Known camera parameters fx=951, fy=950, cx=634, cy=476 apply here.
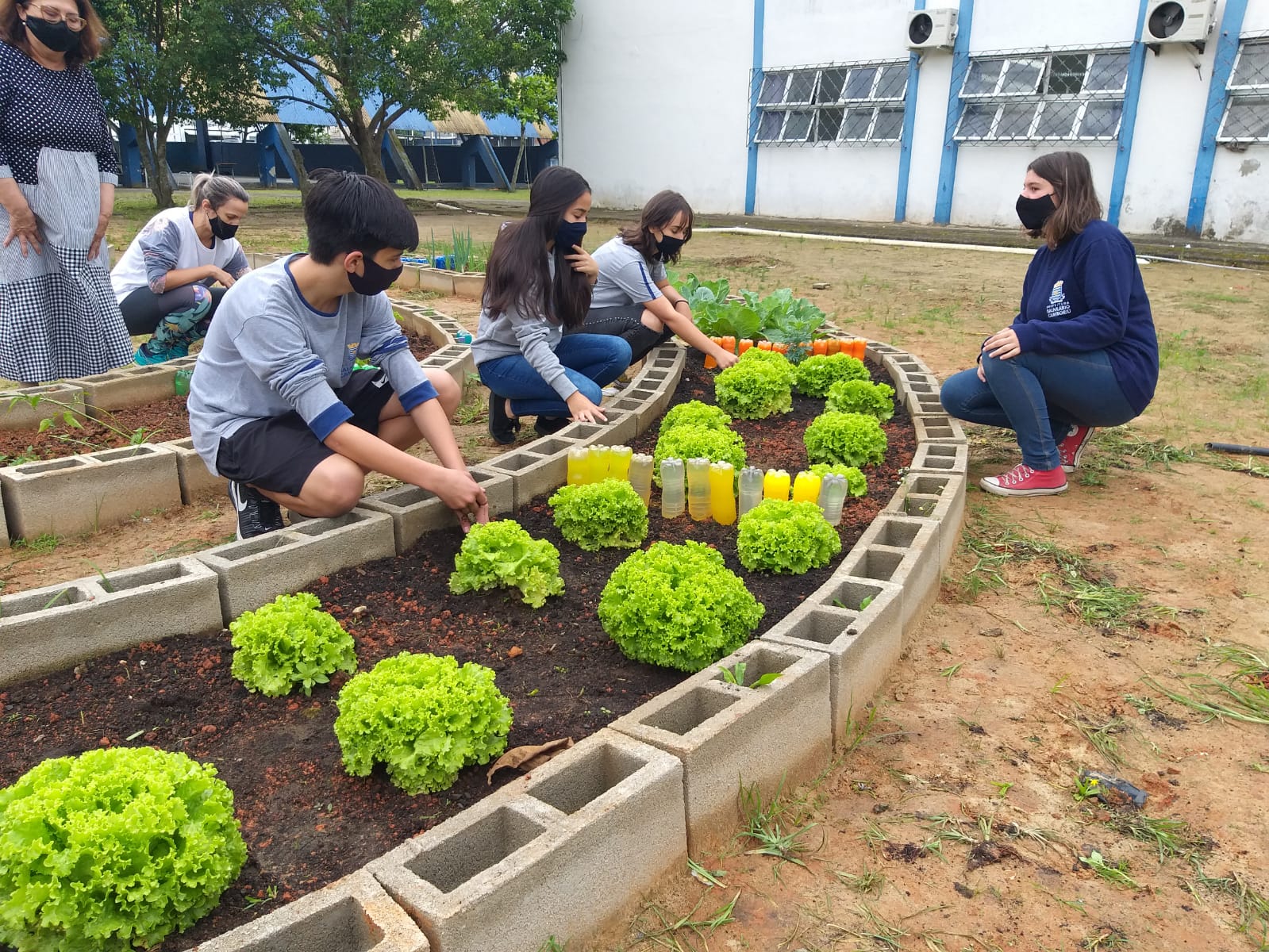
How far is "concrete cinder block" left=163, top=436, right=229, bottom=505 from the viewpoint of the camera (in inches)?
174

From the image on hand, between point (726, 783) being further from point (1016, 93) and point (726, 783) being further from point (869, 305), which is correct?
point (1016, 93)

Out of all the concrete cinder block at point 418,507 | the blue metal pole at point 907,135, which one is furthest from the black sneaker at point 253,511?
the blue metal pole at point 907,135

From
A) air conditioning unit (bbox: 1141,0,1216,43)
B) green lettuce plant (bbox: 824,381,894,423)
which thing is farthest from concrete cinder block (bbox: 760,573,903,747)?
air conditioning unit (bbox: 1141,0,1216,43)

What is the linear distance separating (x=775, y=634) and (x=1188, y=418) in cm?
416

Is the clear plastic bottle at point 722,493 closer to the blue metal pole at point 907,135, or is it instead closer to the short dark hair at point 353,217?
the short dark hair at point 353,217

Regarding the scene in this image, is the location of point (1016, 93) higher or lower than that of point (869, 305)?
higher

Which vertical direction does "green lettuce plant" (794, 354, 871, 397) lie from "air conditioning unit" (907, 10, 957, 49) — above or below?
below

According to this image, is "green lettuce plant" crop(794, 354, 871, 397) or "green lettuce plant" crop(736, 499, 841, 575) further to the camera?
"green lettuce plant" crop(794, 354, 871, 397)

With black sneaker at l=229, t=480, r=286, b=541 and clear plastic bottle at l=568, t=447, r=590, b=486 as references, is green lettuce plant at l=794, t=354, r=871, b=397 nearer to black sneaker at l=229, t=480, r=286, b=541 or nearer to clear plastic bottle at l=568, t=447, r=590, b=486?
clear plastic bottle at l=568, t=447, r=590, b=486

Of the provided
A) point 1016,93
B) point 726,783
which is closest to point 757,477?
point 726,783

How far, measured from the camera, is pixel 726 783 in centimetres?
232

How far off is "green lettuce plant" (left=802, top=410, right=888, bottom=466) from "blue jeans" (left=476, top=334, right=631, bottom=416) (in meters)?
1.17

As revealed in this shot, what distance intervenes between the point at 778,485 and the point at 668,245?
7.67ft

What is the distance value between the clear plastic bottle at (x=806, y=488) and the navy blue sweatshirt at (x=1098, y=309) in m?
1.31
